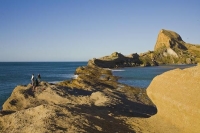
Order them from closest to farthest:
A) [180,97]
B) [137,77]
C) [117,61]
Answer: [180,97]
[137,77]
[117,61]

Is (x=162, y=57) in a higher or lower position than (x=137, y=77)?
higher

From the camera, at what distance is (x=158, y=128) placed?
16.2 m

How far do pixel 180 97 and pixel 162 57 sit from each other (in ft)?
540

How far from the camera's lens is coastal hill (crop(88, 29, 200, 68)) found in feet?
458

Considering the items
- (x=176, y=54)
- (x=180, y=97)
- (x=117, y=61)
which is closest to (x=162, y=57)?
(x=176, y=54)

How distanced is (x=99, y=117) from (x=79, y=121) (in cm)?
190

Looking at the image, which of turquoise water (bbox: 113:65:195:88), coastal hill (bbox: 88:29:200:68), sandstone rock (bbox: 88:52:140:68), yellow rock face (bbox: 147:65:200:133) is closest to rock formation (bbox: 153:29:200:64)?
coastal hill (bbox: 88:29:200:68)

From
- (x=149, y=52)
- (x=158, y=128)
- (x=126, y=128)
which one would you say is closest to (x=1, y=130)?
(x=126, y=128)

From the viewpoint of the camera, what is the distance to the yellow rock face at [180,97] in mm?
14345

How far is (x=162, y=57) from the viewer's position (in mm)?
175375

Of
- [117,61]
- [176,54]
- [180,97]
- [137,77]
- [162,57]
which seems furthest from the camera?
[162,57]

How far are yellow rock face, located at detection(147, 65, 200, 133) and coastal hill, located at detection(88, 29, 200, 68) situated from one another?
356 ft

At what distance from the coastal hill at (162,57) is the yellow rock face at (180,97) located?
108389 mm

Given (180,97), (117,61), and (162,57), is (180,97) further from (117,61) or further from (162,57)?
(162,57)
